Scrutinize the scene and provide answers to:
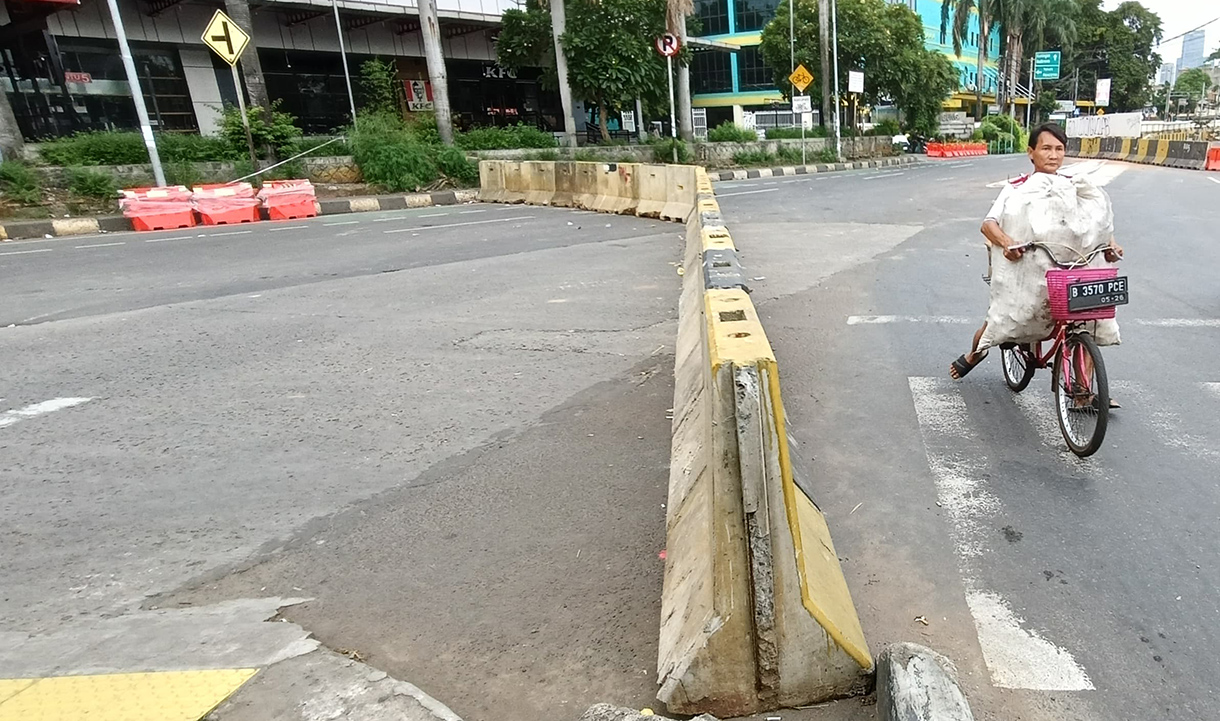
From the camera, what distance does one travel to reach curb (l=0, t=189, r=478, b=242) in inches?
590

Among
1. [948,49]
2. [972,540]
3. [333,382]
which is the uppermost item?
[948,49]

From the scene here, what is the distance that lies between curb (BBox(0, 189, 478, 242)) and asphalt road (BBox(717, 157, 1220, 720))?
13527 millimetres

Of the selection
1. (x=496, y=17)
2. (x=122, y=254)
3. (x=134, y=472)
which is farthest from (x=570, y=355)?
(x=496, y=17)

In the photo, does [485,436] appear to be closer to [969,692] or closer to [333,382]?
[333,382]

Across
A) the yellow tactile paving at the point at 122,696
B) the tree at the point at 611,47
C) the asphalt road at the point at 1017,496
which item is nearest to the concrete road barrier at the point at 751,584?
the asphalt road at the point at 1017,496

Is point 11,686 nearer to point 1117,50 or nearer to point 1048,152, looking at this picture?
point 1048,152

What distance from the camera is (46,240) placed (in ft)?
46.3

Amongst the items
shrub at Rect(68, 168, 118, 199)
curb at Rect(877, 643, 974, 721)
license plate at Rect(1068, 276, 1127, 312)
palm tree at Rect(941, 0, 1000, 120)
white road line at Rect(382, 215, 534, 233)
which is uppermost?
palm tree at Rect(941, 0, 1000, 120)

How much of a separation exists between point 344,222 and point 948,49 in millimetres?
67983

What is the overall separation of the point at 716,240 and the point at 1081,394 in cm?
245

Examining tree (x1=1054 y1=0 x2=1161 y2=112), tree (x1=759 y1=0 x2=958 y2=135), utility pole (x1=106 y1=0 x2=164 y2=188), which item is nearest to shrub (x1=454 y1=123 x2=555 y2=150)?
utility pole (x1=106 y1=0 x2=164 y2=188)

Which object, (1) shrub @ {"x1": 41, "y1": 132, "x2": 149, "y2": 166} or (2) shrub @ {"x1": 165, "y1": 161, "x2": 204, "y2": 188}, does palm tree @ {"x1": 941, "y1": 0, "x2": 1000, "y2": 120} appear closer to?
(2) shrub @ {"x1": 165, "y1": 161, "x2": 204, "y2": 188}

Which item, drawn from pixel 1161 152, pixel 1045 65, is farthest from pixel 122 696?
pixel 1045 65

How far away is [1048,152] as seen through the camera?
4.32 m
